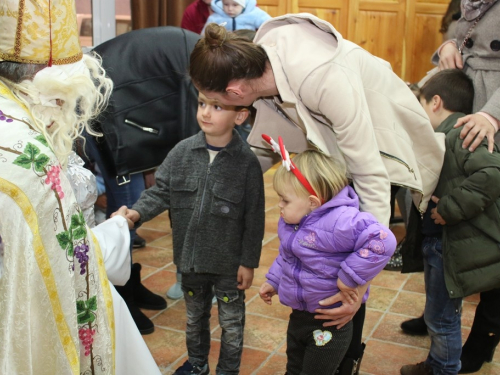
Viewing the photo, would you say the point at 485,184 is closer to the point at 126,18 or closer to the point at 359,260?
the point at 359,260

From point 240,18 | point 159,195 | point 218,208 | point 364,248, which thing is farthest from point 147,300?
point 240,18

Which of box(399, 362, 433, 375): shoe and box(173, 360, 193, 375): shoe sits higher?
box(173, 360, 193, 375): shoe

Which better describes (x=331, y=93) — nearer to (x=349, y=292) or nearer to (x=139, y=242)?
(x=349, y=292)

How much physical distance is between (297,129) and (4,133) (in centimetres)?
115

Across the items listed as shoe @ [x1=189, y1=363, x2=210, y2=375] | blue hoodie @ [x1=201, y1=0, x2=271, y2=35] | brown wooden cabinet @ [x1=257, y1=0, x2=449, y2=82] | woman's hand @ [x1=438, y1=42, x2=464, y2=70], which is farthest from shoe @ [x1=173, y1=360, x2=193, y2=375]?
brown wooden cabinet @ [x1=257, y1=0, x2=449, y2=82]

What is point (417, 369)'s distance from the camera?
8.61 ft

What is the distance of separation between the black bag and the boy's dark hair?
1.07m

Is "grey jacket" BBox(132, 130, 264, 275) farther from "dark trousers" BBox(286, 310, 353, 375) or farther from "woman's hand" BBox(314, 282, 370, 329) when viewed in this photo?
"woman's hand" BBox(314, 282, 370, 329)

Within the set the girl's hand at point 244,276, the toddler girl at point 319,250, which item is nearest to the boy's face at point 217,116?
the toddler girl at point 319,250

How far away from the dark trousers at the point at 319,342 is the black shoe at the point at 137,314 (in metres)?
1.15

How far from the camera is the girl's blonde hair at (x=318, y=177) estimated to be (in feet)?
6.31

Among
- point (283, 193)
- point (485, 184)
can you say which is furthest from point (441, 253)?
point (283, 193)

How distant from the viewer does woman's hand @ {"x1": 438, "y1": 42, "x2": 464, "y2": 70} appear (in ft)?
9.00

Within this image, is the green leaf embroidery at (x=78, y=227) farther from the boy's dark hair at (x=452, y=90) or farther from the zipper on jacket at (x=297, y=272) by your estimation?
the boy's dark hair at (x=452, y=90)
